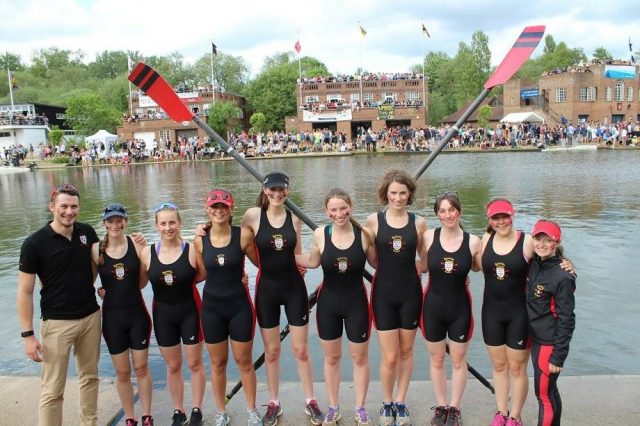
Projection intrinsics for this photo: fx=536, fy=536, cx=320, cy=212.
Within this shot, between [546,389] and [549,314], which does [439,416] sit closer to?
[546,389]

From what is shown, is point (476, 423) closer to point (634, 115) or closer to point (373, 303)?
point (373, 303)

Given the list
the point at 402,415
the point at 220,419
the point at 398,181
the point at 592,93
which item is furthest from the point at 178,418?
the point at 592,93

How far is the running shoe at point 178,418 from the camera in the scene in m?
4.08

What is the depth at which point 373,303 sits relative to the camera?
4.09m

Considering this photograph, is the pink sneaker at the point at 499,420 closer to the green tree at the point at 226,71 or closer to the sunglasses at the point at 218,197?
the sunglasses at the point at 218,197

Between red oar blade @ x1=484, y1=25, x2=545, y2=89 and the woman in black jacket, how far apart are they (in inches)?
80.6

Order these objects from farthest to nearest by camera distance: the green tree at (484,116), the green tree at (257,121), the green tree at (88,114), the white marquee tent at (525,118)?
1. the green tree at (257,121)
2. the green tree at (88,114)
3. the green tree at (484,116)
4. the white marquee tent at (525,118)

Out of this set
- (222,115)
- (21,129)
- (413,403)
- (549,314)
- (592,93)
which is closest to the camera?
(549,314)

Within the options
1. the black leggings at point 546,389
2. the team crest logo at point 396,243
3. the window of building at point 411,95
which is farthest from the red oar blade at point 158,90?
the window of building at point 411,95

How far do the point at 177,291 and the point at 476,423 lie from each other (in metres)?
2.42

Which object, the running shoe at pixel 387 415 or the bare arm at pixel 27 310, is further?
the running shoe at pixel 387 415

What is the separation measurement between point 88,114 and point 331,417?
204 feet

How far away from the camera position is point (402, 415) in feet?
13.1

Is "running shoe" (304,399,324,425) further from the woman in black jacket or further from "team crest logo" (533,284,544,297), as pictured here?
"team crest logo" (533,284,544,297)
